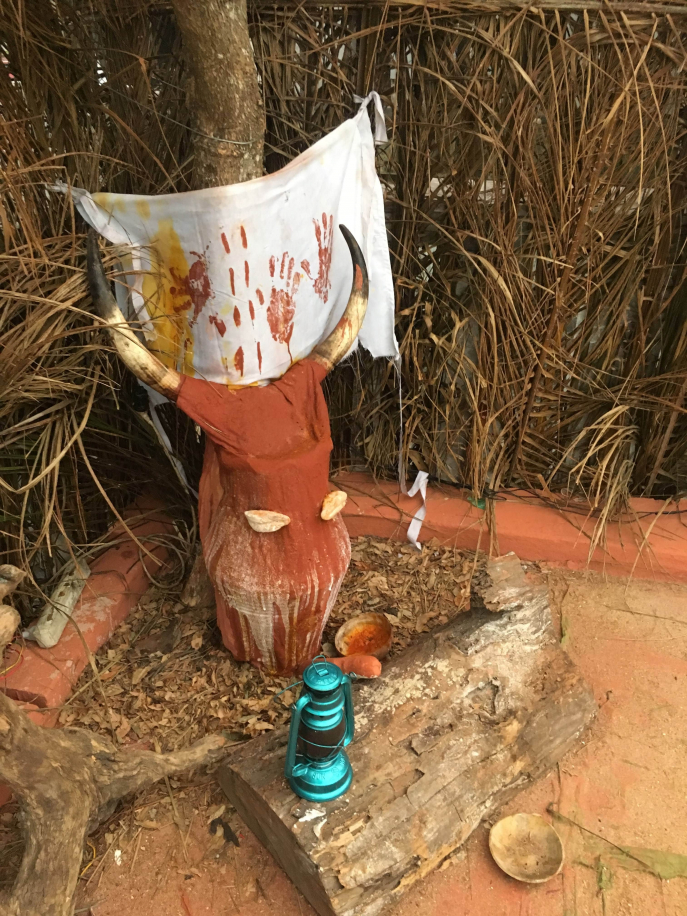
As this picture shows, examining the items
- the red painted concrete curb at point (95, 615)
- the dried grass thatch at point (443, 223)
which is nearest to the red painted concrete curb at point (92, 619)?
the red painted concrete curb at point (95, 615)

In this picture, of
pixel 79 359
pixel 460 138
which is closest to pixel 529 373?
pixel 460 138

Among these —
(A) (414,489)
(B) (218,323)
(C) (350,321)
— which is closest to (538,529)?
(A) (414,489)

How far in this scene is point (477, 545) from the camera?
275 cm

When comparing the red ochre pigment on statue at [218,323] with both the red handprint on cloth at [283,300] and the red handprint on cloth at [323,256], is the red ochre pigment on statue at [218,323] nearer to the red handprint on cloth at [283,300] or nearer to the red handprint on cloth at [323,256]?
the red handprint on cloth at [283,300]

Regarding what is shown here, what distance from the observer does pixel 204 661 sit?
2.21 meters

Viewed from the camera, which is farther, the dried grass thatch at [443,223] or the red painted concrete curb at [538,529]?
the red painted concrete curb at [538,529]

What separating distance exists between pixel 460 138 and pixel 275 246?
1035 millimetres

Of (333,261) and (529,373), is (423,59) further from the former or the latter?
(529,373)

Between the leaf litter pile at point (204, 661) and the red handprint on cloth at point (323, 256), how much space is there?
1218mm

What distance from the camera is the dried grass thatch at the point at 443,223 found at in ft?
6.44

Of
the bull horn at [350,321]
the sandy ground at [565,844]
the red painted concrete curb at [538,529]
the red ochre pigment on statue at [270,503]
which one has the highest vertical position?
the bull horn at [350,321]

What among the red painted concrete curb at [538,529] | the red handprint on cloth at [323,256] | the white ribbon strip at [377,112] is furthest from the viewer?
the red painted concrete curb at [538,529]

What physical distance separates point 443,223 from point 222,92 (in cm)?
112

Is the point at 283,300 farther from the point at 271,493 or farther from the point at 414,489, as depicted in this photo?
the point at 414,489
